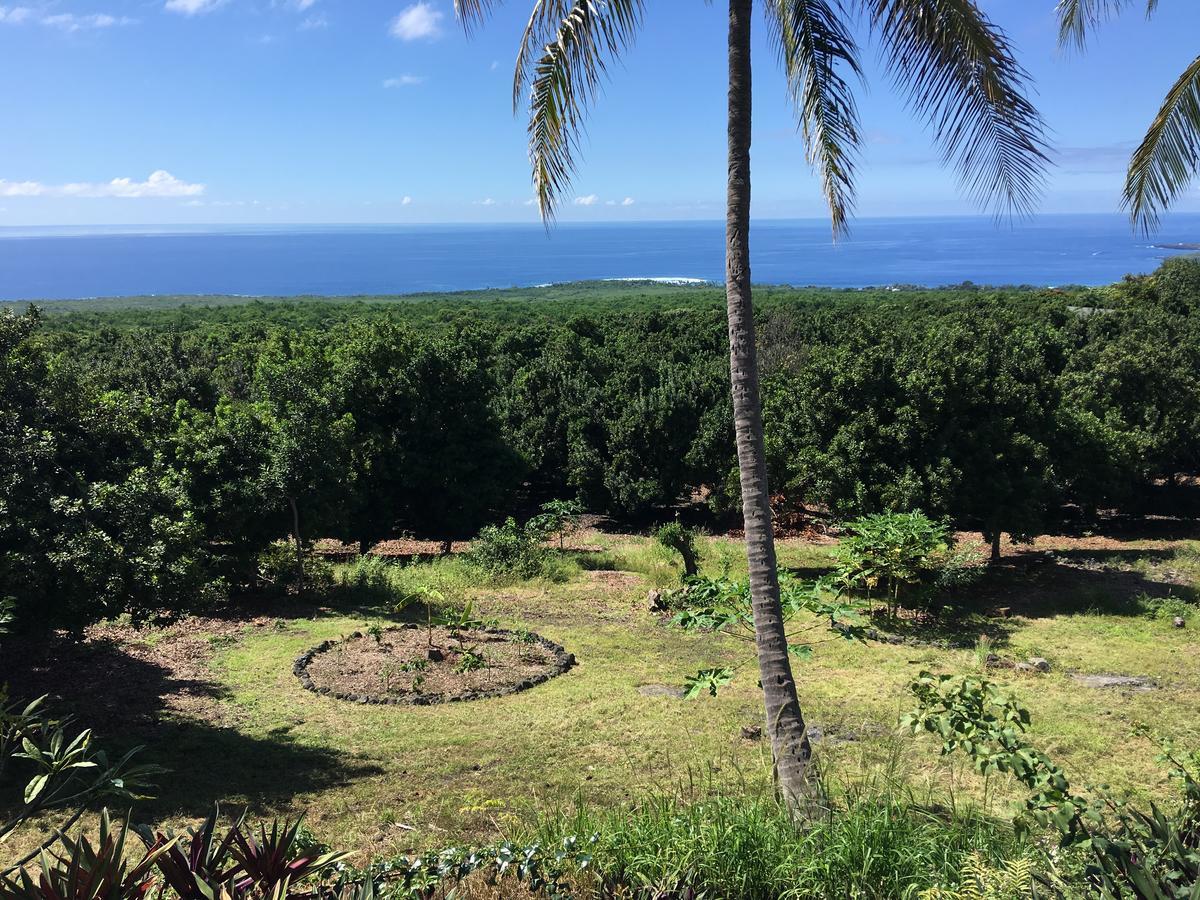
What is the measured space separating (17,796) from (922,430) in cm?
1544

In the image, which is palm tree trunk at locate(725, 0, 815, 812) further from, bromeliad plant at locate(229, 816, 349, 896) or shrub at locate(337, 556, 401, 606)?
shrub at locate(337, 556, 401, 606)

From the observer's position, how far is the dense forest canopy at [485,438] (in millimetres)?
8609

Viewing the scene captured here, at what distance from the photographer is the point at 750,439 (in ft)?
18.5

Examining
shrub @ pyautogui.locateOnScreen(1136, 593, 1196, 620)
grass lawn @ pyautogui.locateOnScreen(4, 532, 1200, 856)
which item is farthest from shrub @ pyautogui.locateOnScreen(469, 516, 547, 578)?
shrub @ pyautogui.locateOnScreen(1136, 593, 1196, 620)

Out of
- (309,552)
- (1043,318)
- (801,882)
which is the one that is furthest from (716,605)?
(1043,318)

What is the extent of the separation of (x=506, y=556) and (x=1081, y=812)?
1480 cm

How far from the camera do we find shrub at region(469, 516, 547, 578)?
17.5 metres

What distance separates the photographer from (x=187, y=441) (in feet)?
46.6

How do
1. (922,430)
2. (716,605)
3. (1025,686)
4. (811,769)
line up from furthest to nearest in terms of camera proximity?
(922,430)
(1025,686)
(716,605)
(811,769)

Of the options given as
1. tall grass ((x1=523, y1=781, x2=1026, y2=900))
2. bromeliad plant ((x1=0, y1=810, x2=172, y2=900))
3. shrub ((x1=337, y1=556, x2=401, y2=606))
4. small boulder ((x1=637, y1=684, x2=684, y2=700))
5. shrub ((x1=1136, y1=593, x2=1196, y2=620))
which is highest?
bromeliad plant ((x1=0, y1=810, x2=172, y2=900))

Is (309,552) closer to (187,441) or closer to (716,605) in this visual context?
(187,441)

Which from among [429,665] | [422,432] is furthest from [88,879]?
[422,432]

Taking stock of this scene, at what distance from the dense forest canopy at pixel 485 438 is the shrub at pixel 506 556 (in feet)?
9.90

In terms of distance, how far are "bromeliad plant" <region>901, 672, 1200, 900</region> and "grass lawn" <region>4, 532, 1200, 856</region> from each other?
73cm
